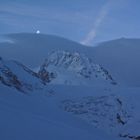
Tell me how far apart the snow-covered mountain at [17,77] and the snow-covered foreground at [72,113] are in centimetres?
233

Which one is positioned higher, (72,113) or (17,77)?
(17,77)

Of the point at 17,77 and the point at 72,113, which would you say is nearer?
the point at 17,77

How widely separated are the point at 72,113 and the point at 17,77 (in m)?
10.8

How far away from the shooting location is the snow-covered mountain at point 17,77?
211ft

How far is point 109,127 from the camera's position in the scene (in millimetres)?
71312

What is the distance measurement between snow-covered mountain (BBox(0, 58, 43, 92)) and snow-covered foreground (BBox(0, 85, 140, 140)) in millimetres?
2329

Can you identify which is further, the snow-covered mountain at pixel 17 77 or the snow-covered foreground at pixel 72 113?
the snow-covered mountain at pixel 17 77

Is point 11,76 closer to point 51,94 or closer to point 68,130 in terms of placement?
point 51,94

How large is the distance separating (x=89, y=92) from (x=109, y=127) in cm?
2621

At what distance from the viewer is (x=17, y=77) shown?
7250 centimetres

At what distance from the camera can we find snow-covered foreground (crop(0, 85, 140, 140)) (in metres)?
18.4

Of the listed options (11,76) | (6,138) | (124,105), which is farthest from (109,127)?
(6,138)

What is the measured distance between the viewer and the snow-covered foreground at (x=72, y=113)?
18.4 metres

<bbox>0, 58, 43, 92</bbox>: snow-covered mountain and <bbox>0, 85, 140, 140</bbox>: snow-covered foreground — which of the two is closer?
<bbox>0, 85, 140, 140</bbox>: snow-covered foreground
